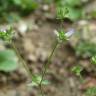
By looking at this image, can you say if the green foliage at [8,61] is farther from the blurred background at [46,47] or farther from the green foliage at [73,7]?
the green foliage at [73,7]

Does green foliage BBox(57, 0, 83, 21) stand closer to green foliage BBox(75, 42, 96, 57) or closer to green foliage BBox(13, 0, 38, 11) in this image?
green foliage BBox(13, 0, 38, 11)

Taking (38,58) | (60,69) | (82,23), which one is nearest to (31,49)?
(38,58)

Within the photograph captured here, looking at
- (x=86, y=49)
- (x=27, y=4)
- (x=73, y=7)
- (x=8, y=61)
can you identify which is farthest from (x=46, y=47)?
(x=73, y=7)

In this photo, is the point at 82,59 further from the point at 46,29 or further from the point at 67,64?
the point at 46,29

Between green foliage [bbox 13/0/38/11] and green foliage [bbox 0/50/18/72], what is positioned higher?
green foliage [bbox 13/0/38/11]

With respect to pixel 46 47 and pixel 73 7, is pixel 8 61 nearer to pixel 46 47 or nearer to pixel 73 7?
pixel 46 47

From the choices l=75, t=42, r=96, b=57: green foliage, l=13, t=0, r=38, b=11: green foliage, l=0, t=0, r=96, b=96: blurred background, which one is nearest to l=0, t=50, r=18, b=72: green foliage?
l=0, t=0, r=96, b=96: blurred background

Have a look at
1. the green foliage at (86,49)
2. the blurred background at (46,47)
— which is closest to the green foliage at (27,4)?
the blurred background at (46,47)
